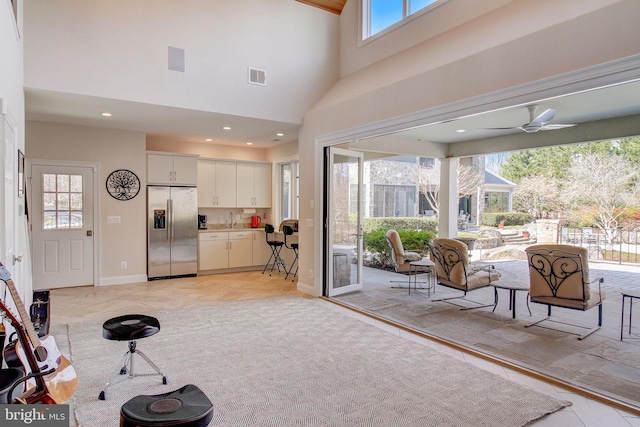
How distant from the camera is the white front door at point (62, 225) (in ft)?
19.6

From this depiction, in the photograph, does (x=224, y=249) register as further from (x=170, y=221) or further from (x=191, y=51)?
(x=191, y=51)

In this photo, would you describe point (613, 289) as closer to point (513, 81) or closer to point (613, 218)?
point (613, 218)

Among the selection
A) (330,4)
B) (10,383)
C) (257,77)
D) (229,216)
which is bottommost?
(10,383)

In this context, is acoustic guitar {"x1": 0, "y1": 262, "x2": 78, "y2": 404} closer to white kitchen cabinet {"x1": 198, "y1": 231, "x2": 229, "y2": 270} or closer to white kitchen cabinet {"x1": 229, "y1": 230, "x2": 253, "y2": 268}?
white kitchen cabinet {"x1": 198, "y1": 231, "x2": 229, "y2": 270}

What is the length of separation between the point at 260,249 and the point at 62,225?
351cm

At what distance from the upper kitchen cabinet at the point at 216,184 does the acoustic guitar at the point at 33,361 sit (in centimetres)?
588

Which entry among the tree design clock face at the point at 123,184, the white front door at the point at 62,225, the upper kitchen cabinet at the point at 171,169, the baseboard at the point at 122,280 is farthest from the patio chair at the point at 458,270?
the white front door at the point at 62,225

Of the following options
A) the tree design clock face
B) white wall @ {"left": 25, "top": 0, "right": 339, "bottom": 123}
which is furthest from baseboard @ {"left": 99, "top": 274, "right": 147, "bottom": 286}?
white wall @ {"left": 25, "top": 0, "right": 339, "bottom": 123}

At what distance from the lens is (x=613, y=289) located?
626 cm

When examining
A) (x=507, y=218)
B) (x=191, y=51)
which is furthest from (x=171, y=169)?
(x=507, y=218)

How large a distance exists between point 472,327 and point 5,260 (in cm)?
443

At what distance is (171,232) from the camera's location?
23.0 ft

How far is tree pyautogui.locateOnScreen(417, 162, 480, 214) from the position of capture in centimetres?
1229

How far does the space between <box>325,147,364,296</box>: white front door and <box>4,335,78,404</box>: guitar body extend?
4010 mm
